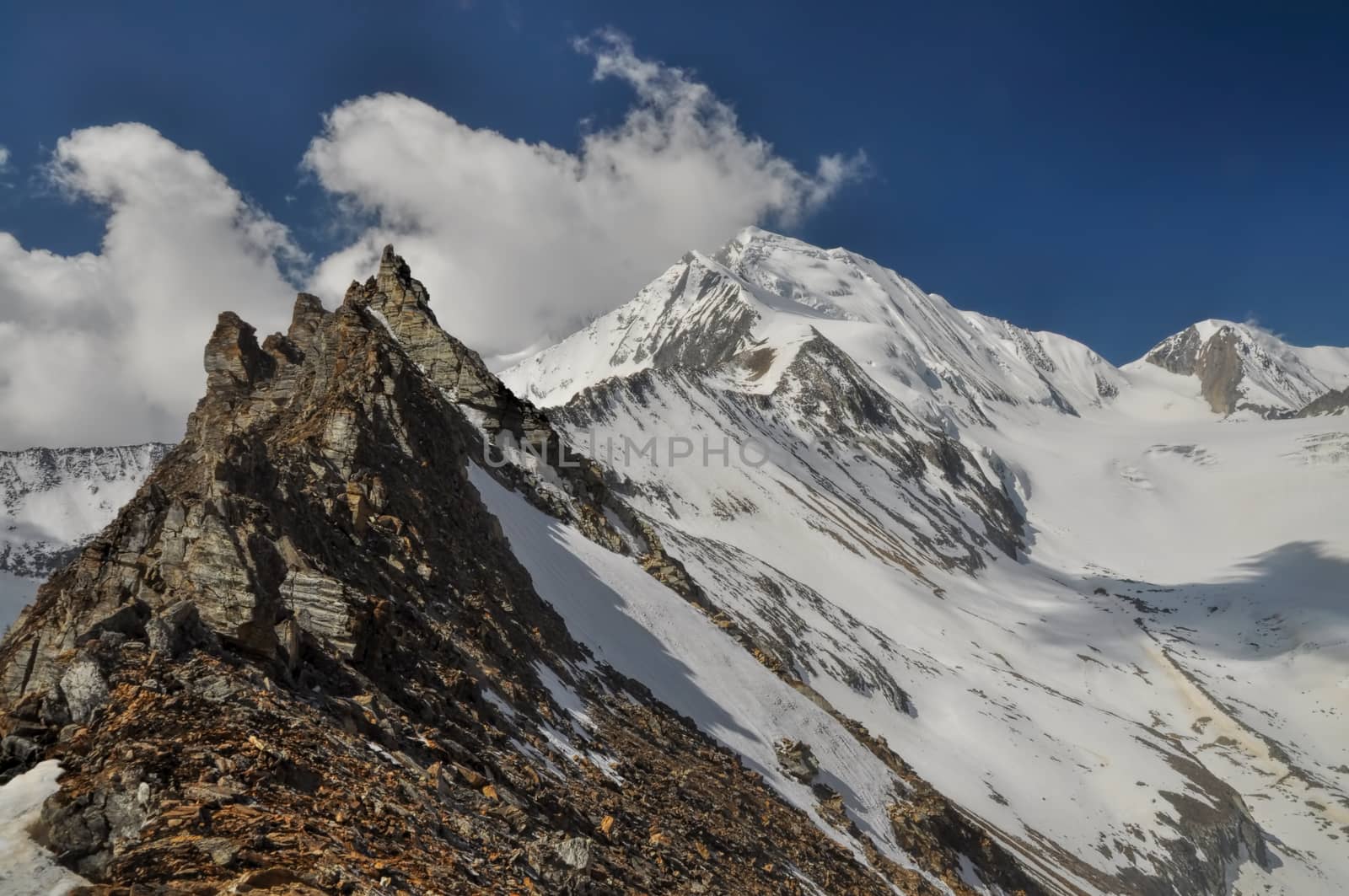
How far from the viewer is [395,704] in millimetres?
14609

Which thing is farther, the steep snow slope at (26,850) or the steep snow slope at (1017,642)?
the steep snow slope at (1017,642)

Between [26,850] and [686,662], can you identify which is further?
[686,662]

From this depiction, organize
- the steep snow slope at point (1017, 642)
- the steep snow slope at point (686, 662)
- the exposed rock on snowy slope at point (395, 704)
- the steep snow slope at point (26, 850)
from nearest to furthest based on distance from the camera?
the steep snow slope at point (26, 850) < the exposed rock on snowy slope at point (395, 704) < the steep snow slope at point (686, 662) < the steep snow slope at point (1017, 642)

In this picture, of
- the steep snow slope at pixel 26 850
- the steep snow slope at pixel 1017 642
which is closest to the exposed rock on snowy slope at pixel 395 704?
the steep snow slope at pixel 26 850

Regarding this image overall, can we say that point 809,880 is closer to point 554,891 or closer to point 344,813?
point 554,891

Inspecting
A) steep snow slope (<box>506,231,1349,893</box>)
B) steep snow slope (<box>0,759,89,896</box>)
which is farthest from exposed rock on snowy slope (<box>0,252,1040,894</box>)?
steep snow slope (<box>506,231,1349,893</box>)

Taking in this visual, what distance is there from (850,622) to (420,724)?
74868 mm

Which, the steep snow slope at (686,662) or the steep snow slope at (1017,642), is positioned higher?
the steep snow slope at (1017,642)

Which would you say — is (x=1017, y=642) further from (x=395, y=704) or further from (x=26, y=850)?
(x=26, y=850)

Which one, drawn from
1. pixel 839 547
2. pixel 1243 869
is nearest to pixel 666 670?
pixel 1243 869

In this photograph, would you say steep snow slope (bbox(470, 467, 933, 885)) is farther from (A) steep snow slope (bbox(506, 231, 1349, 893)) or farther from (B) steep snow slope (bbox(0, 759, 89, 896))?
(B) steep snow slope (bbox(0, 759, 89, 896))

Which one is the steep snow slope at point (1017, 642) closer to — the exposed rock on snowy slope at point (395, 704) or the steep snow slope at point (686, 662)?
the steep snow slope at point (686, 662)

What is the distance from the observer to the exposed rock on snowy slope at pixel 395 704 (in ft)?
30.6

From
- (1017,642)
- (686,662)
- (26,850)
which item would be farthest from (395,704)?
(1017,642)
